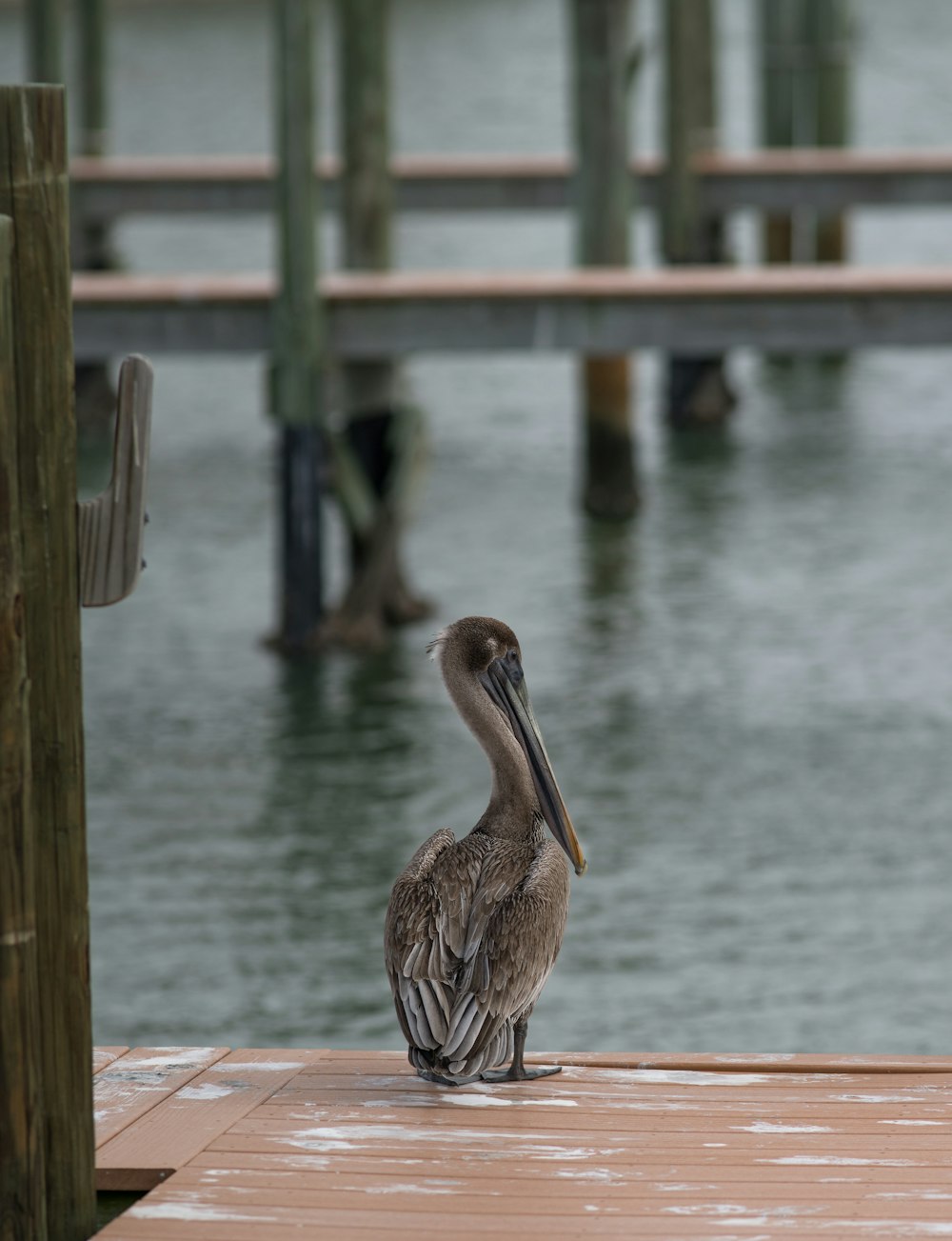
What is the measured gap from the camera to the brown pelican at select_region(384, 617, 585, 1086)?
13.8ft

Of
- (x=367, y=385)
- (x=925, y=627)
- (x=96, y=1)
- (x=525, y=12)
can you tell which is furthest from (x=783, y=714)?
(x=525, y=12)

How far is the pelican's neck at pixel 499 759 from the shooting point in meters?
4.48

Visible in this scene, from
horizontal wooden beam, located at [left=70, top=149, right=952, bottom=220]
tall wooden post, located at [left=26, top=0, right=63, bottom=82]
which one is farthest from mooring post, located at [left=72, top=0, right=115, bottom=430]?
tall wooden post, located at [left=26, top=0, right=63, bottom=82]

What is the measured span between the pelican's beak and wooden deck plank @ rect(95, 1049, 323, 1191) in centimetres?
64

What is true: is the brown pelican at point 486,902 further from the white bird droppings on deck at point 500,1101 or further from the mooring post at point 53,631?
the mooring post at point 53,631

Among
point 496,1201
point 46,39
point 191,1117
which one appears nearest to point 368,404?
point 46,39

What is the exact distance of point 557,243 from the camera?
2448 centimetres

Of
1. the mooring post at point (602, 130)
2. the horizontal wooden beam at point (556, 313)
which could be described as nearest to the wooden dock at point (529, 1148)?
the horizontal wooden beam at point (556, 313)

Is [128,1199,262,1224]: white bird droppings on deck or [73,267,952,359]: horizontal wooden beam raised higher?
[73,267,952,359]: horizontal wooden beam

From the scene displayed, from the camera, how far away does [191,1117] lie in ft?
13.5

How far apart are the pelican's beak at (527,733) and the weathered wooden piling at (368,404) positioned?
682 centimetres

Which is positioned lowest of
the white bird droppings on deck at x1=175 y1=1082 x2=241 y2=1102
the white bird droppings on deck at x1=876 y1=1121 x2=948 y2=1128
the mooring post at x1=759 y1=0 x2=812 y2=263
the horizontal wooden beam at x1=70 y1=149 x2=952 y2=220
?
the white bird droppings on deck at x1=876 y1=1121 x2=948 y2=1128

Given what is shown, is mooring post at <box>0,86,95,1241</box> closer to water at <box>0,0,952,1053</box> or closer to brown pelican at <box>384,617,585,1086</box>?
brown pelican at <box>384,617,585,1086</box>

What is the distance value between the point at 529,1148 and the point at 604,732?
625 cm
